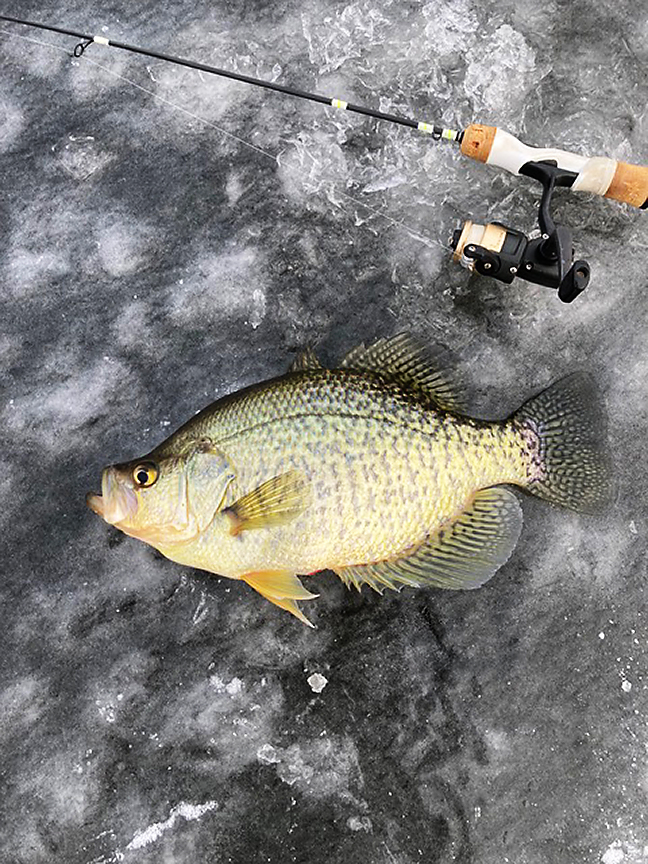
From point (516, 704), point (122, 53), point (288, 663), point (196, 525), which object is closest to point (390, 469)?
point (196, 525)

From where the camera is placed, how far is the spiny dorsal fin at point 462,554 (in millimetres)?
2475

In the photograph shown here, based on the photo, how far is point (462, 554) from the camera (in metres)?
2.48

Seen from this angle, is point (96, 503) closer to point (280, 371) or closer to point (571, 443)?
point (280, 371)

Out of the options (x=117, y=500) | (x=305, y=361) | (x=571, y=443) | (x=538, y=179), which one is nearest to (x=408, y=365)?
(x=305, y=361)

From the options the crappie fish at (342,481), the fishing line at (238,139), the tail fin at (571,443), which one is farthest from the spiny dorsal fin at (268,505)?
the fishing line at (238,139)

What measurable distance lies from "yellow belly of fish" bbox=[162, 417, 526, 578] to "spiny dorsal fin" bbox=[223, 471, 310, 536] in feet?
0.09

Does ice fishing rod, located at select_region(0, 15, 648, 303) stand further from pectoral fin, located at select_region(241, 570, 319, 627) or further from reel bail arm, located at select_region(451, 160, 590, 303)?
pectoral fin, located at select_region(241, 570, 319, 627)

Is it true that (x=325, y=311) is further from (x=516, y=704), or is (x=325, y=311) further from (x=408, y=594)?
(x=516, y=704)

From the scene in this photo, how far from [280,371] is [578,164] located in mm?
1198

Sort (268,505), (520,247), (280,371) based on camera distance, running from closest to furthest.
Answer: (268,505) < (520,247) < (280,371)

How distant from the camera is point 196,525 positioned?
2.34 metres

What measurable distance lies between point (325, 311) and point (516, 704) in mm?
1529

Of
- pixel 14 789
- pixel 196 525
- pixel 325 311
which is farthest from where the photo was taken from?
pixel 325 311

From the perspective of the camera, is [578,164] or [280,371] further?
[280,371]
